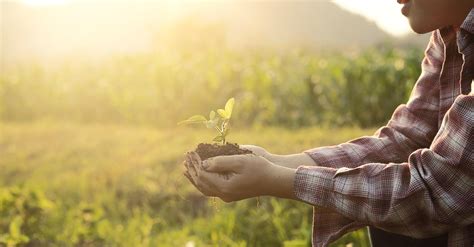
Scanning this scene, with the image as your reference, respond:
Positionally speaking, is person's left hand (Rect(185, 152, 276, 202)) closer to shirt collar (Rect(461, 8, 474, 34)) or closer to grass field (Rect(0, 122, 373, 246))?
grass field (Rect(0, 122, 373, 246))

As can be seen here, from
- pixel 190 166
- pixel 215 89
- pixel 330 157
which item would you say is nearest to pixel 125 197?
pixel 330 157

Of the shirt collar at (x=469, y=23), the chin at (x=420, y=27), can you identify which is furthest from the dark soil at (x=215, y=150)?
the shirt collar at (x=469, y=23)

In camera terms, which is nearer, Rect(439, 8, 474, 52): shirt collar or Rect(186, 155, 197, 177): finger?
Rect(439, 8, 474, 52): shirt collar

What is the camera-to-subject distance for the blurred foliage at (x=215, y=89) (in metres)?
7.88

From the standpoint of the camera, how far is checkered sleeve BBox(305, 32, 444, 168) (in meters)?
2.38

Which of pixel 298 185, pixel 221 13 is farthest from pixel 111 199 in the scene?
pixel 221 13

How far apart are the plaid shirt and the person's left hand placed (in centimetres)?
9

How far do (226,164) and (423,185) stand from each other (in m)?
0.48

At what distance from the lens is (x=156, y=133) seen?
24.9 feet

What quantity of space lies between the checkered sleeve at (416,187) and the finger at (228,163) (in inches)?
5.8

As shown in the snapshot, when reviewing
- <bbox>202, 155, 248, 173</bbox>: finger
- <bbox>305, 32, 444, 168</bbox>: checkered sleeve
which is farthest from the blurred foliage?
<bbox>202, 155, 248, 173</bbox>: finger

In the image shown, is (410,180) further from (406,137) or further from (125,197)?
(125,197)

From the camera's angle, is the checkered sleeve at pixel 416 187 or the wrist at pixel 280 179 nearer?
the checkered sleeve at pixel 416 187

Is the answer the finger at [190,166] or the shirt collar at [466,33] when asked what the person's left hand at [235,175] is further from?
the shirt collar at [466,33]
